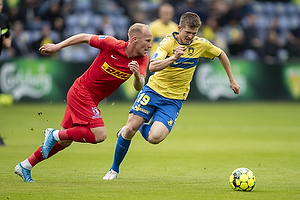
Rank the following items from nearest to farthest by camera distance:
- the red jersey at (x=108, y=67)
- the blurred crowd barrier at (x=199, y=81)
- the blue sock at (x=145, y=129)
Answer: the red jersey at (x=108, y=67) < the blue sock at (x=145, y=129) < the blurred crowd barrier at (x=199, y=81)

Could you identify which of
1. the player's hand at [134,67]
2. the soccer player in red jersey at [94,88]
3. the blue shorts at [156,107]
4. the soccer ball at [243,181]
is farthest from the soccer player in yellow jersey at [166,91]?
the soccer ball at [243,181]

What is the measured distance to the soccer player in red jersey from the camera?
739 cm

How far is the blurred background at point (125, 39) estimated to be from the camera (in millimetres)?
19797

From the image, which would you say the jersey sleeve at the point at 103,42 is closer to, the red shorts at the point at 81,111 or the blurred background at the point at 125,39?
the red shorts at the point at 81,111

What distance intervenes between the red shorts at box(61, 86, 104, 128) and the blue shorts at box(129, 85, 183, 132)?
844mm

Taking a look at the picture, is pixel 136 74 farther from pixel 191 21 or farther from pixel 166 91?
pixel 166 91

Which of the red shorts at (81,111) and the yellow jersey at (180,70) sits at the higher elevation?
the yellow jersey at (180,70)

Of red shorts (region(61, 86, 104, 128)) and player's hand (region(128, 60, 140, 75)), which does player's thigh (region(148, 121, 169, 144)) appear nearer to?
red shorts (region(61, 86, 104, 128))

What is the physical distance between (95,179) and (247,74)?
1585 centimetres

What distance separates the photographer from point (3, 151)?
34.5 ft

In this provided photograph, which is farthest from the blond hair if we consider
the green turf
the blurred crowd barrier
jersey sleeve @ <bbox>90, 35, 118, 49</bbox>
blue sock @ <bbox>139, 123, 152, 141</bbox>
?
the blurred crowd barrier

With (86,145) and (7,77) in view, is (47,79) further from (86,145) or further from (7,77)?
(86,145)

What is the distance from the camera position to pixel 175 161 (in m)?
9.88

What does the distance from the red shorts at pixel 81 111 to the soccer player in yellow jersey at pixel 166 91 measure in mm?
678
